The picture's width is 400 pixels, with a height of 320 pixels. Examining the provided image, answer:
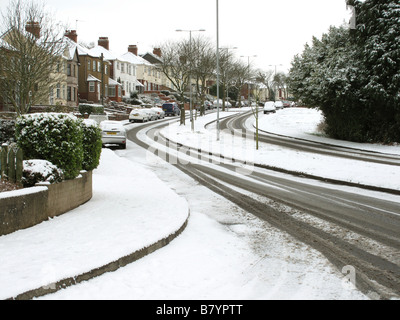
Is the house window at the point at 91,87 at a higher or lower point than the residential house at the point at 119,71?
lower

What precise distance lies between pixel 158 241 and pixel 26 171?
3090 millimetres

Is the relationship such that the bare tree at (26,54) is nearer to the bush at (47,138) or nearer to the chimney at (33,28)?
the chimney at (33,28)

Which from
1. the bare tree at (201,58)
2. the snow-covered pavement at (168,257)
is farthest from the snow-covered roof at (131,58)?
the snow-covered pavement at (168,257)

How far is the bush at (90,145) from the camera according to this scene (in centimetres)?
1014

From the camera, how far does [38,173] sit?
775 centimetres

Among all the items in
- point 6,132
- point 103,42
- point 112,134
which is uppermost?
point 103,42

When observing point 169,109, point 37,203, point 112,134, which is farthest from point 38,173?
point 169,109

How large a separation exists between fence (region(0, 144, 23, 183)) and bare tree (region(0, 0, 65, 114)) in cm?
1510

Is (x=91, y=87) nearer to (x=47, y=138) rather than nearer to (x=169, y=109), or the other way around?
(x=169, y=109)

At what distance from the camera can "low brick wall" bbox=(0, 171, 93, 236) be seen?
6594 mm

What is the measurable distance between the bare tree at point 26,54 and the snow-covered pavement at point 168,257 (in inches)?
620

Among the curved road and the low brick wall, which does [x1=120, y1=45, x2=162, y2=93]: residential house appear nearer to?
the curved road

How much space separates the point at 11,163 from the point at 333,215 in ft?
22.0
